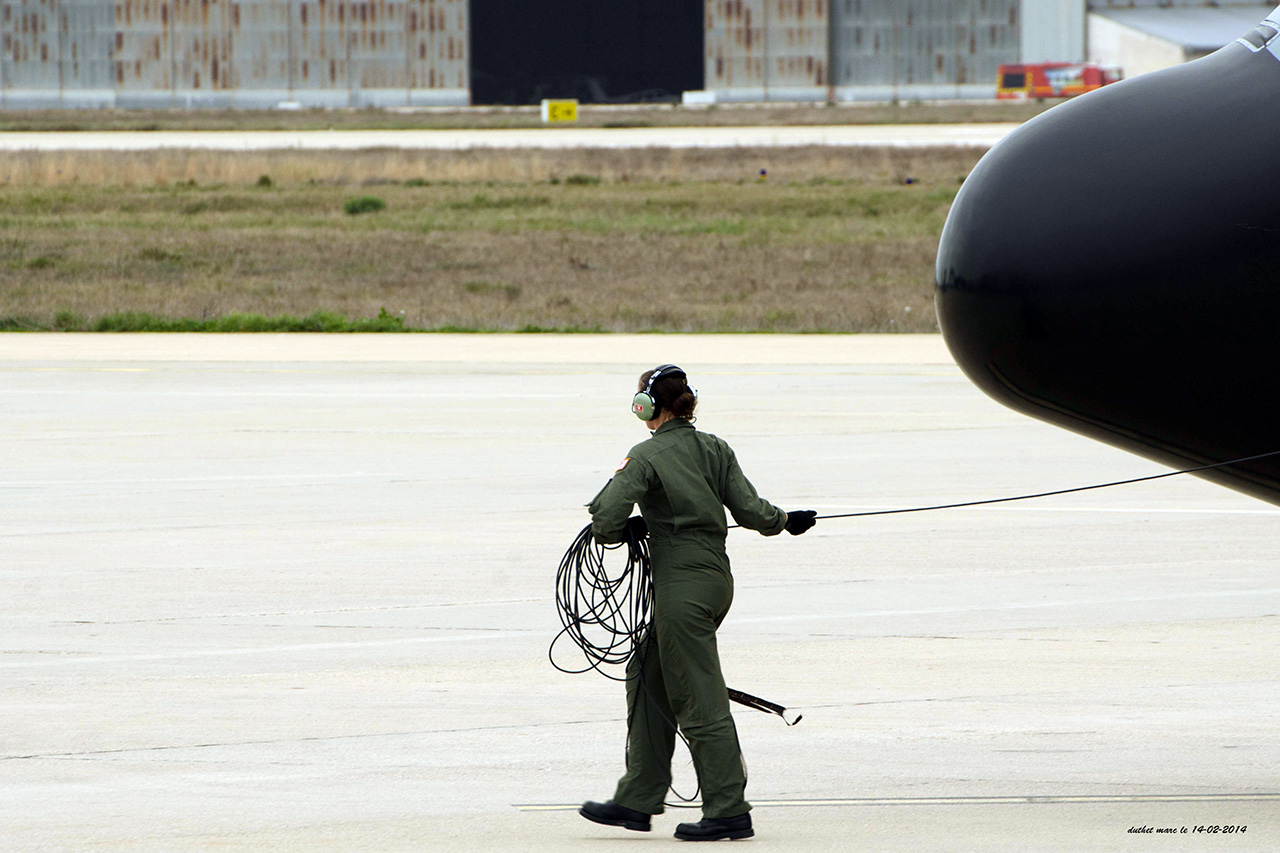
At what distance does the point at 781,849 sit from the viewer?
6.49m

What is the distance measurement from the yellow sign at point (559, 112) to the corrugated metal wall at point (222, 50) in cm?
1208

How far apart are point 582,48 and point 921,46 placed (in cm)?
2110

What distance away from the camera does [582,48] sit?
371 feet

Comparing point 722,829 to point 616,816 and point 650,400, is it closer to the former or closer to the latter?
point 616,816

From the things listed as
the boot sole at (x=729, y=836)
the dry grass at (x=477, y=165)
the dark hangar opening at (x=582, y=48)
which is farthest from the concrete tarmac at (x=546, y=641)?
the dark hangar opening at (x=582, y=48)

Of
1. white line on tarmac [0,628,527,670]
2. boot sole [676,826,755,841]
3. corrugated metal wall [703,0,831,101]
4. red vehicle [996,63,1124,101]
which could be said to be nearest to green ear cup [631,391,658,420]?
boot sole [676,826,755,841]

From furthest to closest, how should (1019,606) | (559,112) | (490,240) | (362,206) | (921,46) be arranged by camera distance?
(921,46) < (559,112) < (362,206) < (490,240) < (1019,606)

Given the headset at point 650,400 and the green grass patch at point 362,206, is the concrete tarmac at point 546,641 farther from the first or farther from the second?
the green grass patch at point 362,206

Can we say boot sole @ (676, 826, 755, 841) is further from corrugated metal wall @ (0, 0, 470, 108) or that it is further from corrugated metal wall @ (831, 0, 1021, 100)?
corrugated metal wall @ (831, 0, 1021, 100)

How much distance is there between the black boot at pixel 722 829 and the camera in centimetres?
650

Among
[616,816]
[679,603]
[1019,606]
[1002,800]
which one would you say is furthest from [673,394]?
[1019,606]

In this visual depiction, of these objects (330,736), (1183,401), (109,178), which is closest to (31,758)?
(330,736)

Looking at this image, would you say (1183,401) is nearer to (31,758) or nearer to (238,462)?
(31,758)

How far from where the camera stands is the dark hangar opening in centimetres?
11069
